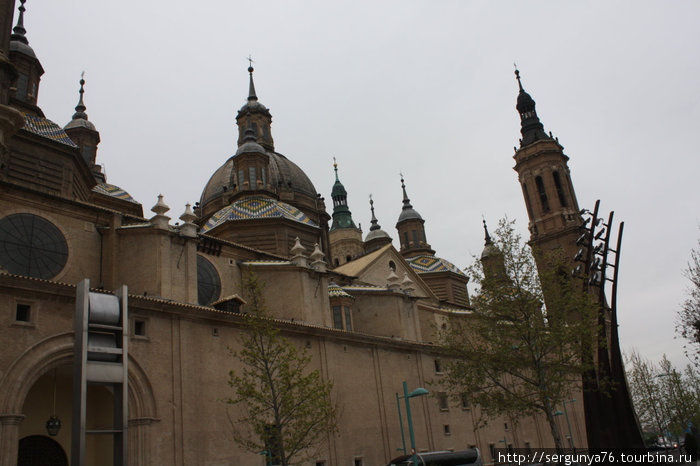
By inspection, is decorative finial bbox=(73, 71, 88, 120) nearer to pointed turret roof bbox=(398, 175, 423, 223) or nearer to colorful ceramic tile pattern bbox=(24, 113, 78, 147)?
colorful ceramic tile pattern bbox=(24, 113, 78, 147)

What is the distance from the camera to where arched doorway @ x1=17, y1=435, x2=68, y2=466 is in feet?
57.8

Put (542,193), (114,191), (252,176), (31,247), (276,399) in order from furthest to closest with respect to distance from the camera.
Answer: (542,193) → (252,176) → (114,191) → (31,247) → (276,399)

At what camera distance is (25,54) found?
1116 inches

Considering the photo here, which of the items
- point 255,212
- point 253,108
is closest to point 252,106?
point 253,108

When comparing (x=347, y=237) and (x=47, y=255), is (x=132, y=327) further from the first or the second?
(x=347, y=237)

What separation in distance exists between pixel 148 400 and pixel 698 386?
1659 inches

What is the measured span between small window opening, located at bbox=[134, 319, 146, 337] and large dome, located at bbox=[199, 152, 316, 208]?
27306 mm

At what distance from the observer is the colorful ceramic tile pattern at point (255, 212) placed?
36.5m

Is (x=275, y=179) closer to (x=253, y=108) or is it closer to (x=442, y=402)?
(x=253, y=108)

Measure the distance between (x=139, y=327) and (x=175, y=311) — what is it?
1.35 metres

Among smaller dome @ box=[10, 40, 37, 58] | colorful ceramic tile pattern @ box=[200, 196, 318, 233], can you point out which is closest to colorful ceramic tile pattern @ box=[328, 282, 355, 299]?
colorful ceramic tile pattern @ box=[200, 196, 318, 233]

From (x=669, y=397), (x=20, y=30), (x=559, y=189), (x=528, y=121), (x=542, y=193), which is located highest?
(x=528, y=121)

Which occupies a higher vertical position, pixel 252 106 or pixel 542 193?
pixel 252 106

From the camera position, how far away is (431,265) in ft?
180
